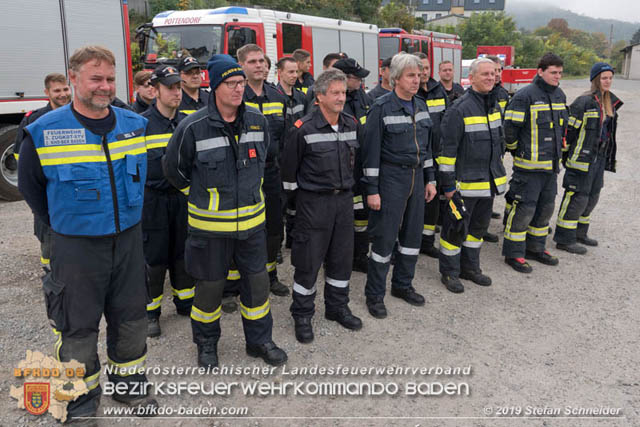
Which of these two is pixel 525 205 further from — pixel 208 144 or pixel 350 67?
pixel 208 144

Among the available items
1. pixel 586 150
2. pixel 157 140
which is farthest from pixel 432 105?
pixel 157 140

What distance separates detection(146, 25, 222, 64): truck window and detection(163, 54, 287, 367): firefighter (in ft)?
24.6

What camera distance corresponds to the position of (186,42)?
409 inches

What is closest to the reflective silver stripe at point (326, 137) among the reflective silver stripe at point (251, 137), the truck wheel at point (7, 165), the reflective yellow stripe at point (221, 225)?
the reflective silver stripe at point (251, 137)

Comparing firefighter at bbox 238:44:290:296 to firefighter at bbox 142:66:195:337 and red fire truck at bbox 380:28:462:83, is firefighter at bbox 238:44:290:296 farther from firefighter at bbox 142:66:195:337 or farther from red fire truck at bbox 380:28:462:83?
red fire truck at bbox 380:28:462:83

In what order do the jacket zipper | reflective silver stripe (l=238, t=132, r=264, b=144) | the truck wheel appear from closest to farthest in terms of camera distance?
the jacket zipper < reflective silver stripe (l=238, t=132, r=264, b=144) < the truck wheel

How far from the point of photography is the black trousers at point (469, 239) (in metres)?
4.91

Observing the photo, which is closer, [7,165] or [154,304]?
[154,304]

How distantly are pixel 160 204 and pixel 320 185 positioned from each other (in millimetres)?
1231

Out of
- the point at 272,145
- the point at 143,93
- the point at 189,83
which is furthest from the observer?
the point at 272,145

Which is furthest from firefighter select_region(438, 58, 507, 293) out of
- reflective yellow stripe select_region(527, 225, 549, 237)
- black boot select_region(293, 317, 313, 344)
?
black boot select_region(293, 317, 313, 344)

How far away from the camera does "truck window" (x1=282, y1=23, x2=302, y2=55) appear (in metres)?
11.2

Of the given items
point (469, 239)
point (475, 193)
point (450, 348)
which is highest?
point (475, 193)

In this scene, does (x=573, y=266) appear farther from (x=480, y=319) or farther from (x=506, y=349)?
(x=506, y=349)
